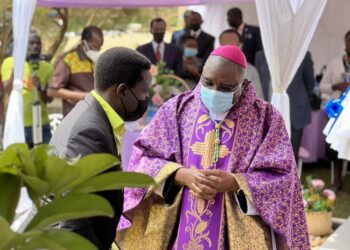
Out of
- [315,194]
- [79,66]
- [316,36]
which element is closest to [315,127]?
[316,36]

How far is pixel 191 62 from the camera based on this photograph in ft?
28.1

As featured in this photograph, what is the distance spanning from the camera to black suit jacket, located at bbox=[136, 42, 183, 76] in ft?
27.9

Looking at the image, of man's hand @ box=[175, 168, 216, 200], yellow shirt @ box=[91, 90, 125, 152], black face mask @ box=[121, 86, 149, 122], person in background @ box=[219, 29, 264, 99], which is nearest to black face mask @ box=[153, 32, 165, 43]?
person in background @ box=[219, 29, 264, 99]

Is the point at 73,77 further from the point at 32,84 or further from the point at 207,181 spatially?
the point at 207,181

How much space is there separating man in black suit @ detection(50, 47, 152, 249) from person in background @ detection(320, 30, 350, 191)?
5.95m

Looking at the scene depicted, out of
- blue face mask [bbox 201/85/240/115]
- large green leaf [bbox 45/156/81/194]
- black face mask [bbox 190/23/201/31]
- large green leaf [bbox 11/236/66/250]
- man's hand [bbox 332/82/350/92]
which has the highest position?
black face mask [bbox 190/23/201/31]

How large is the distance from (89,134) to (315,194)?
15.3ft

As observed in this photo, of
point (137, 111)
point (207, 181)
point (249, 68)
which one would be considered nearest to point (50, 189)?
point (137, 111)

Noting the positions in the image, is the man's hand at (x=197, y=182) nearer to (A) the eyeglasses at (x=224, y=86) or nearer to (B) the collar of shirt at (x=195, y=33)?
(A) the eyeglasses at (x=224, y=86)

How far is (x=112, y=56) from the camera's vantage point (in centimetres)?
245

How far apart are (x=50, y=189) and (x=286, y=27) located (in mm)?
4657

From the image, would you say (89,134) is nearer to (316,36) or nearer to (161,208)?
(161,208)

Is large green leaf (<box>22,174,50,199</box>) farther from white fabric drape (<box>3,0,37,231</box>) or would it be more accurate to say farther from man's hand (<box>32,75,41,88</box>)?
man's hand (<box>32,75,41,88</box>)

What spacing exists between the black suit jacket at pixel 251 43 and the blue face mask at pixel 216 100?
5.95 m
